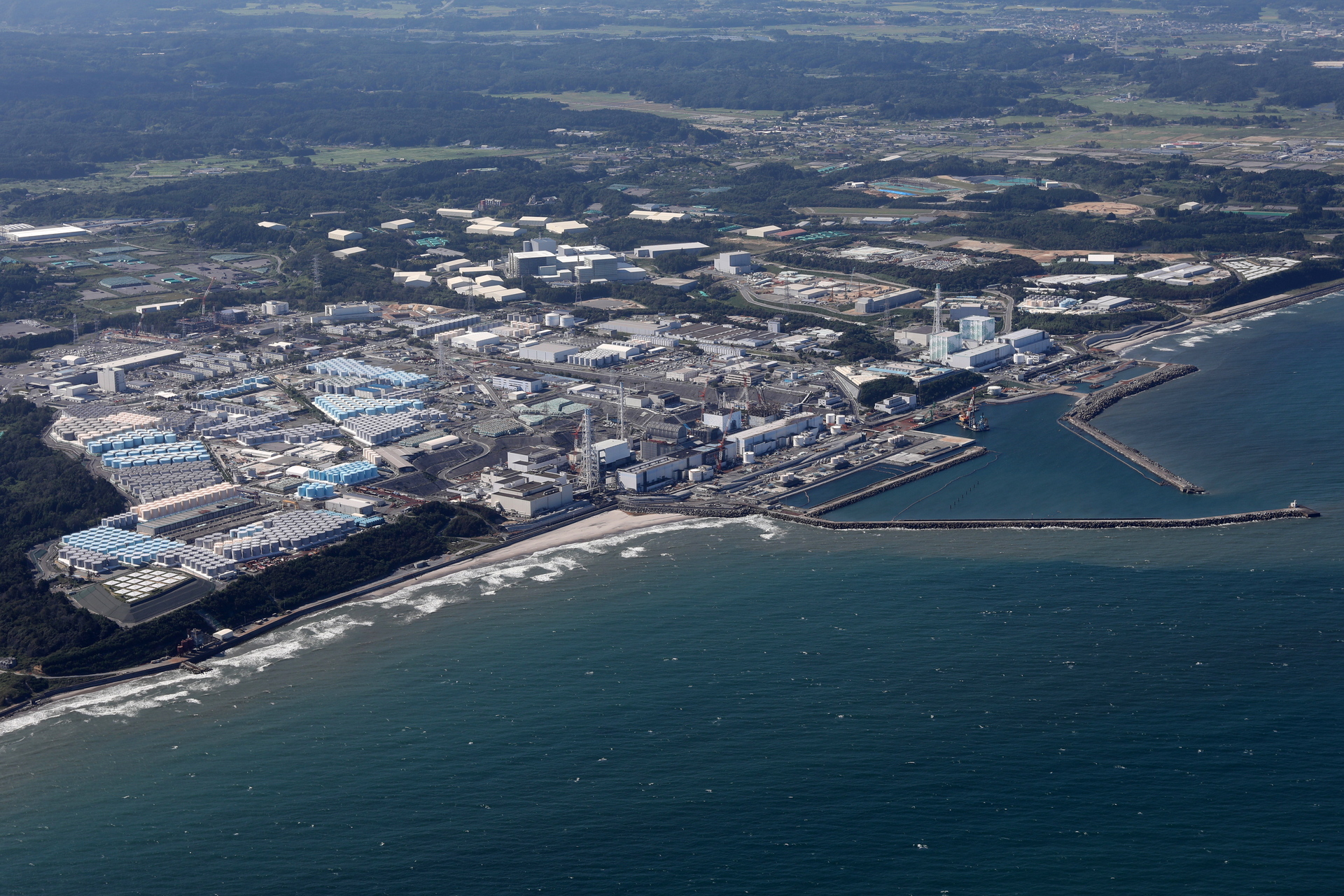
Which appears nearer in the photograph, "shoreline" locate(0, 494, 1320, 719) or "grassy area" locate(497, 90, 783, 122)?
"shoreline" locate(0, 494, 1320, 719)

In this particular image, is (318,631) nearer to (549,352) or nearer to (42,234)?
(549,352)

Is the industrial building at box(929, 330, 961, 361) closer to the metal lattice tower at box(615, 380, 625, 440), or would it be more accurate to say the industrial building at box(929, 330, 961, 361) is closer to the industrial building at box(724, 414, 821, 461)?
the industrial building at box(724, 414, 821, 461)

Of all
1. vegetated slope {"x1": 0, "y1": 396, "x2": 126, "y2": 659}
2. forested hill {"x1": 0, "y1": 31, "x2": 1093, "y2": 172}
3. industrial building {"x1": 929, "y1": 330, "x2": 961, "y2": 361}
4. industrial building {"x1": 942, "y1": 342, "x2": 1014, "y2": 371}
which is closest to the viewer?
vegetated slope {"x1": 0, "y1": 396, "x2": 126, "y2": 659}

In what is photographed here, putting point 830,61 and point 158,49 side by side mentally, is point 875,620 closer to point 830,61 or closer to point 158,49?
point 830,61

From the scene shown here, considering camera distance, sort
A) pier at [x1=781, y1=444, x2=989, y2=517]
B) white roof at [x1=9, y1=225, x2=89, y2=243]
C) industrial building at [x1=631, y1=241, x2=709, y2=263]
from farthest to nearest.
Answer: white roof at [x1=9, y1=225, x2=89, y2=243] < industrial building at [x1=631, y1=241, x2=709, y2=263] < pier at [x1=781, y1=444, x2=989, y2=517]

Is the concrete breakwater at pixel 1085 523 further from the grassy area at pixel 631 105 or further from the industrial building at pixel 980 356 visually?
the grassy area at pixel 631 105

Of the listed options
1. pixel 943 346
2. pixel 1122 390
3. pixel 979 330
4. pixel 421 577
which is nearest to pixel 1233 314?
pixel 979 330

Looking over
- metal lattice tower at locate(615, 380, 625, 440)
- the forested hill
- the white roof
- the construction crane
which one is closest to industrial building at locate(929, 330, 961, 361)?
the construction crane

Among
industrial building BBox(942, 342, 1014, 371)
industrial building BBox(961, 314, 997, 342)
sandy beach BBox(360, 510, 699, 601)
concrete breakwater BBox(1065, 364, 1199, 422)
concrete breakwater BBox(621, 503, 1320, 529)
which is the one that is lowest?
sandy beach BBox(360, 510, 699, 601)
